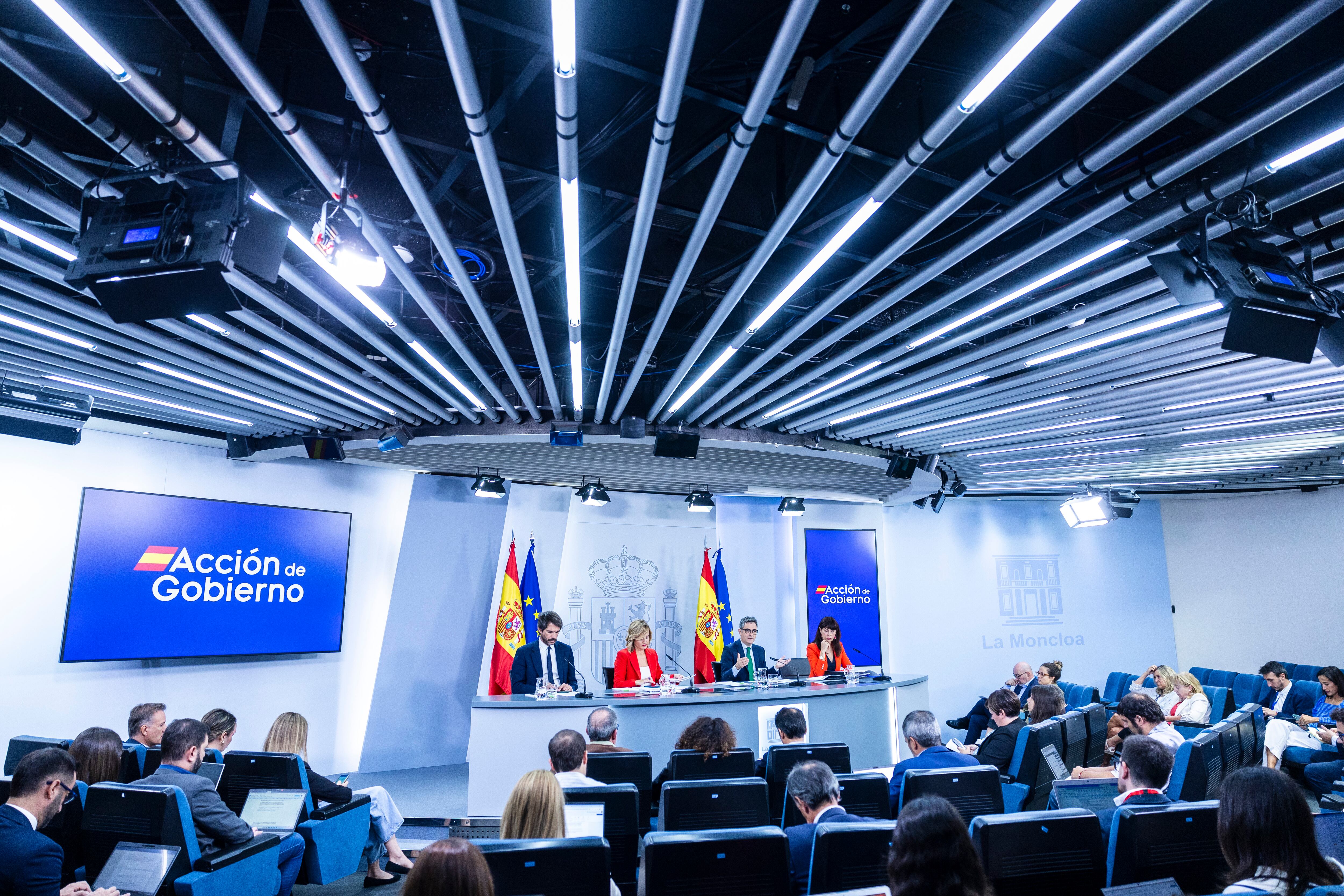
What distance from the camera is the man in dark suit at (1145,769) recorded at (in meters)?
3.34

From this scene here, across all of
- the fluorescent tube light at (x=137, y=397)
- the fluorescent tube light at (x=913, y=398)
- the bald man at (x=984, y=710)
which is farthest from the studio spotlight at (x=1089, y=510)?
the fluorescent tube light at (x=137, y=397)

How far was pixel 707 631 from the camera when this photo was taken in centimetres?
1012

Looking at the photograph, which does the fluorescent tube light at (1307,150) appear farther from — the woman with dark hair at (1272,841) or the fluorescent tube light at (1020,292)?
the woman with dark hair at (1272,841)

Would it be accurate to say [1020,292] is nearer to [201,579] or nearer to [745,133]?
[745,133]

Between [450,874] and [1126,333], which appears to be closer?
[450,874]

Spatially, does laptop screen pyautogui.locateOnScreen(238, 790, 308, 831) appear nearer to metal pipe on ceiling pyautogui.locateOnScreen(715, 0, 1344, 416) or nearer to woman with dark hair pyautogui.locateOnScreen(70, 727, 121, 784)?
Answer: woman with dark hair pyautogui.locateOnScreen(70, 727, 121, 784)

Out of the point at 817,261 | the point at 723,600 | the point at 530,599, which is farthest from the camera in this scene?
the point at 723,600

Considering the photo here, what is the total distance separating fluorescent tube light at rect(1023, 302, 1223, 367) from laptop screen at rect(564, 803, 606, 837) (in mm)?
4032

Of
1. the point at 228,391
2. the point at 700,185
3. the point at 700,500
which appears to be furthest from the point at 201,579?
the point at 700,185

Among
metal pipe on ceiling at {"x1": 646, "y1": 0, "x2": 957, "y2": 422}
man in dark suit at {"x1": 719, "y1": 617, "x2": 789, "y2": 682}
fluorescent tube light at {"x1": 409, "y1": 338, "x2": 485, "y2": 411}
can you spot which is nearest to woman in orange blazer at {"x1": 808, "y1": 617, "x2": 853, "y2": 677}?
man in dark suit at {"x1": 719, "y1": 617, "x2": 789, "y2": 682}

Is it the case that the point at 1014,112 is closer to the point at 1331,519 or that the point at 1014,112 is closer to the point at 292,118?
the point at 292,118

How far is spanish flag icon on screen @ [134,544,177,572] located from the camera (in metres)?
7.39

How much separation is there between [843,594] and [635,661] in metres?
5.22

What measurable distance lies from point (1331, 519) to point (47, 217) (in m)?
15.8
